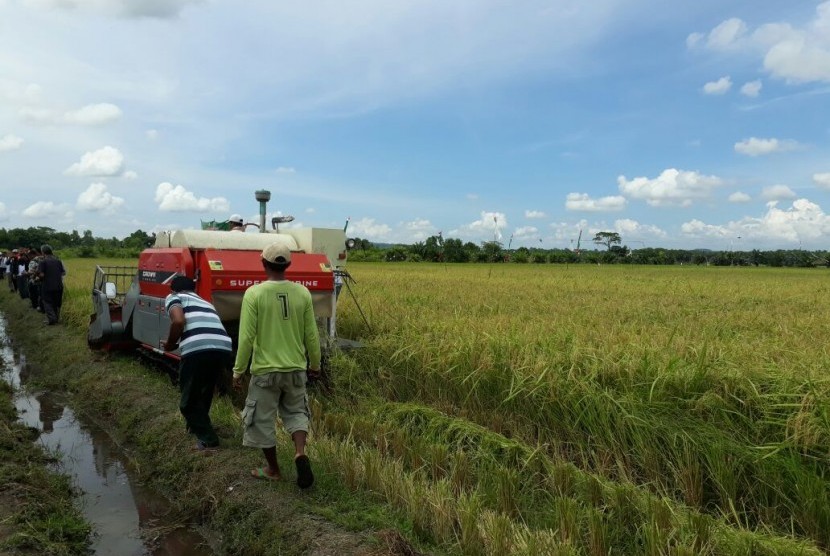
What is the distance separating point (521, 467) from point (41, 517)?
10.7ft

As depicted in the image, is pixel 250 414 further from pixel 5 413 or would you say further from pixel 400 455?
pixel 5 413

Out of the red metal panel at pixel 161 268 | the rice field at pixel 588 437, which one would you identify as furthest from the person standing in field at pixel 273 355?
the red metal panel at pixel 161 268

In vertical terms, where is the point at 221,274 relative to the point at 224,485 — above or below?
above

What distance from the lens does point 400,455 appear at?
15.8 feet

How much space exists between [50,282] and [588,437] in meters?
11.6

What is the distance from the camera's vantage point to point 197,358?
4.95 m

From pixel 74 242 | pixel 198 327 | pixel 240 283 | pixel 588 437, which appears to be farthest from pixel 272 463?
pixel 74 242

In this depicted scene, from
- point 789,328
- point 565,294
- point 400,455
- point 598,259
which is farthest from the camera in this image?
point 598,259

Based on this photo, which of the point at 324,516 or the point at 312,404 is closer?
the point at 324,516

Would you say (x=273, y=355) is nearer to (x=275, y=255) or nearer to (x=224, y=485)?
(x=275, y=255)

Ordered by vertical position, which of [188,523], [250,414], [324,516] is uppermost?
[250,414]

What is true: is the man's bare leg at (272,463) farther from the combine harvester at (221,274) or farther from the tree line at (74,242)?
the tree line at (74,242)

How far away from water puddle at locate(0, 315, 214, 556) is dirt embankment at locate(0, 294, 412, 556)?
0.12 meters

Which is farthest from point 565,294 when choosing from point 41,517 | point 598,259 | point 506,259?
point 598,259
